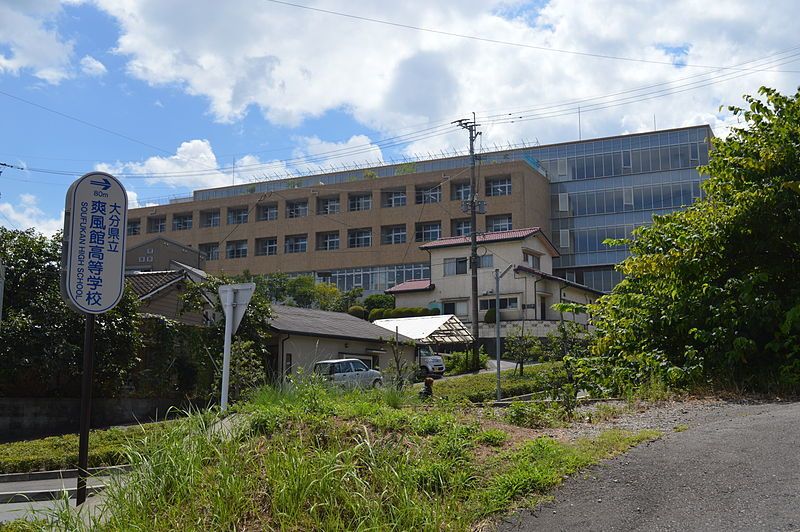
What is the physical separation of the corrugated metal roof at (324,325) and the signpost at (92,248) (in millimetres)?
21221

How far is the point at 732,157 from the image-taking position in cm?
1243

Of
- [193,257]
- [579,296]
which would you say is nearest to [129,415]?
[193,257]

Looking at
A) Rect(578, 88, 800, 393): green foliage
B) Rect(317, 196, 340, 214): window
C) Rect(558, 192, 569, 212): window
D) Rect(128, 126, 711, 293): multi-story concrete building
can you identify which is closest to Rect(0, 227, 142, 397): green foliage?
Rect(578, 88, 800, 393): green foliage

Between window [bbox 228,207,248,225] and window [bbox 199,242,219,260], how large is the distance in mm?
2903

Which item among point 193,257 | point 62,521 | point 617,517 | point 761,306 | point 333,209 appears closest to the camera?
point 617,517

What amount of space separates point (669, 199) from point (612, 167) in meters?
5.74

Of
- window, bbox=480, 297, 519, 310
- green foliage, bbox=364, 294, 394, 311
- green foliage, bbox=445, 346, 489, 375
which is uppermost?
green foliage, bbox=364, 294, 394, 311

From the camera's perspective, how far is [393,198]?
69062 mm

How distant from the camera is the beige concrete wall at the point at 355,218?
63.8 metres

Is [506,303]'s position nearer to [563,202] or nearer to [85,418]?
[563,202]

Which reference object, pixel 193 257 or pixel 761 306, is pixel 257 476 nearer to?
pixel 761 306

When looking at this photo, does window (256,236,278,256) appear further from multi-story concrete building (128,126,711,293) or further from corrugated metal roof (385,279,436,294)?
corrugated metal roof (385,279,436,294)

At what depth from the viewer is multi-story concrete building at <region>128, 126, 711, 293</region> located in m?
63.9

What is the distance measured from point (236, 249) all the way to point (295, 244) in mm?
7068
